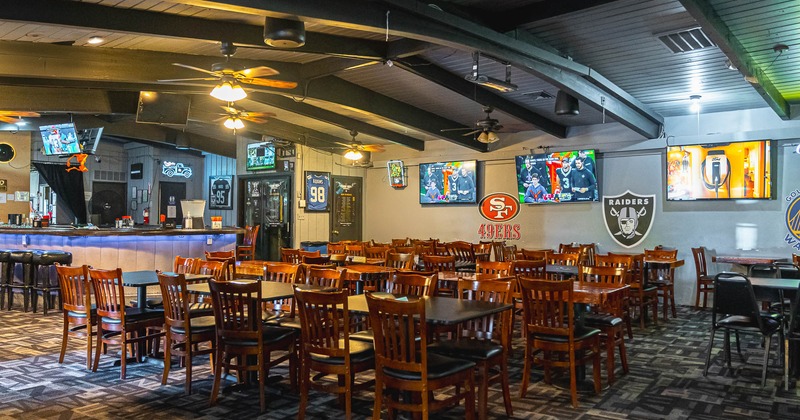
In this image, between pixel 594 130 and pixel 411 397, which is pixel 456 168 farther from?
pixel 411 397

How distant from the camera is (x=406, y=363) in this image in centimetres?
363

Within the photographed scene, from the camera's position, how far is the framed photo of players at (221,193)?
60.5 feet

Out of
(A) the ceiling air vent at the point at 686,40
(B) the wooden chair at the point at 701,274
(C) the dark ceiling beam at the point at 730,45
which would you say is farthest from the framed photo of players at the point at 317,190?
(C) the dark ceiling beam at the point at 730,45

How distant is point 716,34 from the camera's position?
5754 millimetres

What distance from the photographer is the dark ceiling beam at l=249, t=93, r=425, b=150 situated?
10289 millimetres

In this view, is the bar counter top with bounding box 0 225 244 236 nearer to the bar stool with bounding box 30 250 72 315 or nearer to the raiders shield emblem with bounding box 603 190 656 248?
the bar stool with bounding box 30 250 72 315

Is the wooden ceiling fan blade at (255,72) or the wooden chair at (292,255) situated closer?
the wooden ceiling fan blade at (255,72)

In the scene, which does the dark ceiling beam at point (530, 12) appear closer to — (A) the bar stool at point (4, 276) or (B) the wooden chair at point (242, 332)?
(B) the wooden chair at point (242, 332)

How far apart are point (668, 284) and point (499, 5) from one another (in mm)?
4937

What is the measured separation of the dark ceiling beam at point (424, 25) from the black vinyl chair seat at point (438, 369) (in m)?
3.22

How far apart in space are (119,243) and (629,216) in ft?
28.2

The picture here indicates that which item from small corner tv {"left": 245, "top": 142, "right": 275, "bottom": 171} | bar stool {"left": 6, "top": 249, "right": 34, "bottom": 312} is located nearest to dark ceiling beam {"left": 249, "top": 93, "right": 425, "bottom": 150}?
small corner tv {"left": 245, "top": 142, "right": 275, "bottom": 171}

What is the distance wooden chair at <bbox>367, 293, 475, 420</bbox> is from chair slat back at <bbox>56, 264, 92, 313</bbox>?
311cm

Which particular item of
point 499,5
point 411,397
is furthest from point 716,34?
point 411,397
